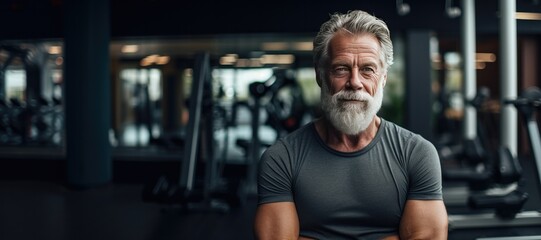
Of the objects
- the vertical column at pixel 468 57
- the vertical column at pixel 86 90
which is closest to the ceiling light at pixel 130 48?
the vertical column at pixel 86 90

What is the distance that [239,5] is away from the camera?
5750mm

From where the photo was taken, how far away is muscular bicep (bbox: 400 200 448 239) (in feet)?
3.81

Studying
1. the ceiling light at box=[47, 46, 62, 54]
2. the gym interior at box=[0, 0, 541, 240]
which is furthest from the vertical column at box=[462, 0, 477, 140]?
the ceiling light at box=[47, 46, 62, 54]

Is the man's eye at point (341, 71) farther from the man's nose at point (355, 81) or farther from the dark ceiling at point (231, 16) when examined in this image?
the dark ceiling at point (231, 16)

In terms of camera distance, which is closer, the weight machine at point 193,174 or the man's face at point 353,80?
the man's face at point 353,80

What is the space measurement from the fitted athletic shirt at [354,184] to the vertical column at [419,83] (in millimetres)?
4739

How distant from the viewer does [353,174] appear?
1.18 metres

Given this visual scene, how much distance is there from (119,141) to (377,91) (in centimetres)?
652

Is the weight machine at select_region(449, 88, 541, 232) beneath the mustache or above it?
beneath

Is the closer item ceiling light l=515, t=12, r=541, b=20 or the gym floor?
the gym floor

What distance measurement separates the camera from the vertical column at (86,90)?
500 centimetres

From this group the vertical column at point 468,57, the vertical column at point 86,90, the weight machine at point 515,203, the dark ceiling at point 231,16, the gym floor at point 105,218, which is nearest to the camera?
the weight machine at point 515,203

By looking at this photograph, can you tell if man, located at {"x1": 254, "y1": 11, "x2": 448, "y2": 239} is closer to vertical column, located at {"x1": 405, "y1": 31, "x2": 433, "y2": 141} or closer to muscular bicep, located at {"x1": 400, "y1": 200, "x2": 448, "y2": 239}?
muscular bicep, located at {"x1": 400, "y1": 200, "x2": 448, "y2": 239}

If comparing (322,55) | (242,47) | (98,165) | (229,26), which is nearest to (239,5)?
(229,26)
